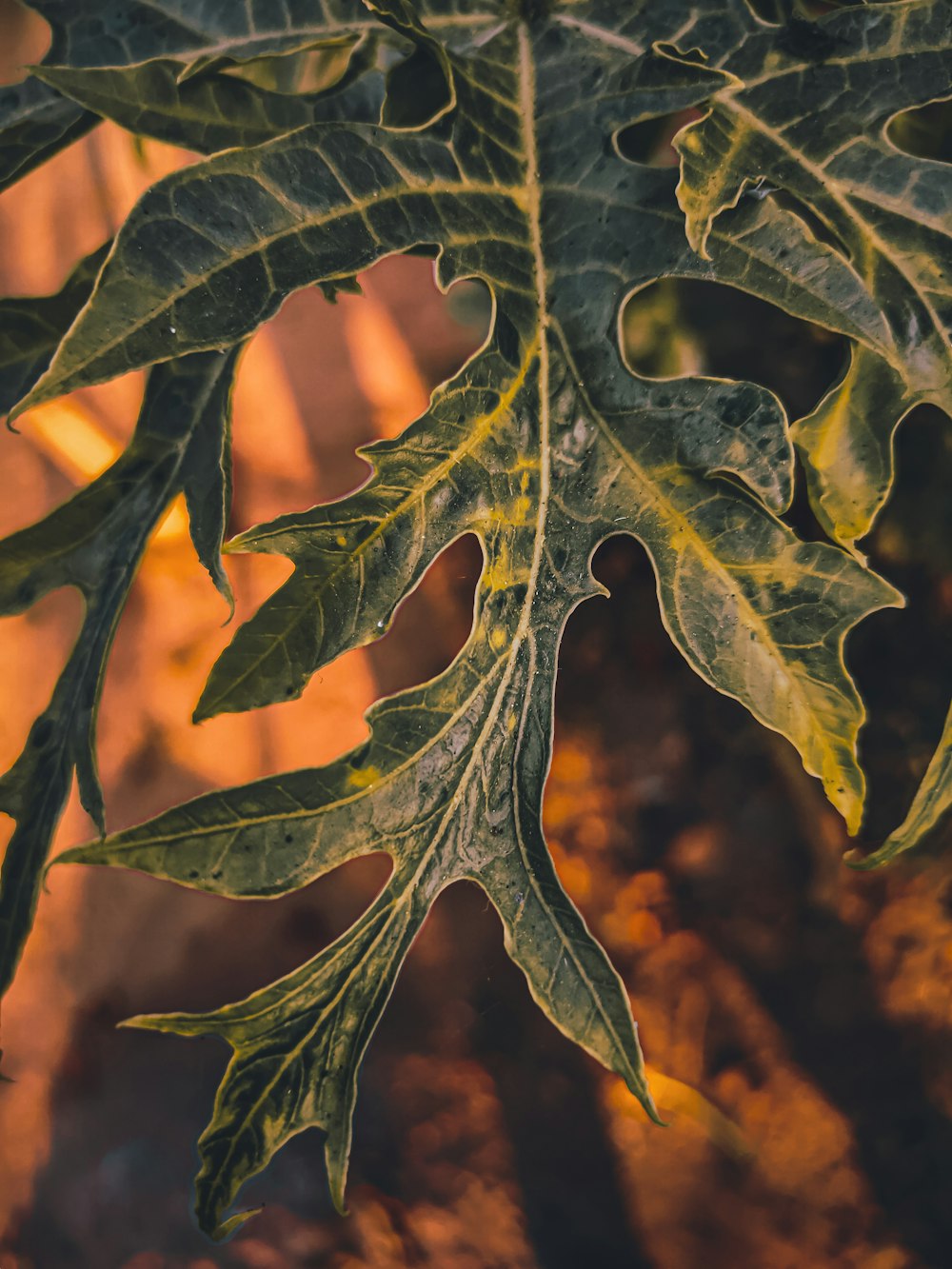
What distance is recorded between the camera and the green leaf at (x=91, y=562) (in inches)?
20.1

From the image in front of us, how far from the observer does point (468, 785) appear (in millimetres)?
481

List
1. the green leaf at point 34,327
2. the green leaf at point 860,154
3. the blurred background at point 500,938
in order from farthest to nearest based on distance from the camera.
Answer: the blurred background at point 500,938
the green leaf at point 34,327
the green leaf at point 860,154

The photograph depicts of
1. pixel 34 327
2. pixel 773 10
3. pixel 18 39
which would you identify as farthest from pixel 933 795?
pixel 18 39

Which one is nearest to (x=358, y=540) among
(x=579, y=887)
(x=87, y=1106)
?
(x=579, y=887)

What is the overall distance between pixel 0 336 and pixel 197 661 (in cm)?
29

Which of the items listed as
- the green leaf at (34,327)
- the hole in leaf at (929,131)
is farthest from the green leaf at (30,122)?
the hole in leaf at (929,131)

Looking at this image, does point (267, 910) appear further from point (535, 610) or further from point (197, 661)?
point (535, 610)

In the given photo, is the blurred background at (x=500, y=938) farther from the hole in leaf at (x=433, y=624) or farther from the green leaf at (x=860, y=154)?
the green leaf at (x=860, y=154)

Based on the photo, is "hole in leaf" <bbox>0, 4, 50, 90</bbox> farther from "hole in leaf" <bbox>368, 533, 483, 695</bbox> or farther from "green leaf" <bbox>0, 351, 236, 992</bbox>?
"hole in leaf" <bbox>368, 533, 483, 695</bbox>

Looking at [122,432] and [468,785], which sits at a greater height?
[122,432]

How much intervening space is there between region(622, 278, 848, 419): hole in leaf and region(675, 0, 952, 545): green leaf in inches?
7.0

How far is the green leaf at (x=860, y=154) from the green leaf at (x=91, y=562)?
281 millimetres

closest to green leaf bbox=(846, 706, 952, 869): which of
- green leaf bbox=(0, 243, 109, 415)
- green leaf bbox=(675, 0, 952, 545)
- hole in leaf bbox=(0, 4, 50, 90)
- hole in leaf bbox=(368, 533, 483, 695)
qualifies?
green leaf bbox=(675, 0, 952, 545)

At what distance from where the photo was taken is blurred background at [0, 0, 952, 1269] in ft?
2.22
